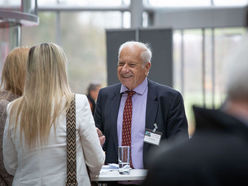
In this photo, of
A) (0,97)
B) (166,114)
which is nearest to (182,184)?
(0,97)

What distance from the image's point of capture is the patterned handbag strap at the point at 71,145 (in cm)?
290

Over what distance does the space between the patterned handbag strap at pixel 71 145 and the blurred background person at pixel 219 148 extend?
1.80 meters

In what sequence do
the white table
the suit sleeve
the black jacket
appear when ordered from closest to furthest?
the black jacket
the white table
the suit sleeve

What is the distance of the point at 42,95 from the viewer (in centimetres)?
288

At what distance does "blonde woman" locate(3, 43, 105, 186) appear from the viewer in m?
2.88

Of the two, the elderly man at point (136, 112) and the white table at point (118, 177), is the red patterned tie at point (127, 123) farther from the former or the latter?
the white table at point (118, 177)

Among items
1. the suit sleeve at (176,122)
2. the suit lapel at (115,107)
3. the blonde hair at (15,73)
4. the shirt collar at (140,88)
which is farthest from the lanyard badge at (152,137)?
the blonde hair at (15,73)

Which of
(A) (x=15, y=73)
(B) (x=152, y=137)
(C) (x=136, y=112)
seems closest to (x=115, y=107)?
(C) (x=136, y=112)

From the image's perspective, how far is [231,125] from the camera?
41.9 inches

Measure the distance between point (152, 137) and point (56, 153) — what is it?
37.9 inches

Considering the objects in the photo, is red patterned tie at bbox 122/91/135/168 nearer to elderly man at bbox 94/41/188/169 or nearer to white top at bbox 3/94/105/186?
elderly man at bbox 94/41/188/169

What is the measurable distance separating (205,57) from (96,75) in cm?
324

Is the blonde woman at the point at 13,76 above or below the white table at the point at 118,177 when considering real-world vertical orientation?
above

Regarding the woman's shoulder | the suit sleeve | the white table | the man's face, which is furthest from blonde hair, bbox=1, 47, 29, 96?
the suit sleeve
